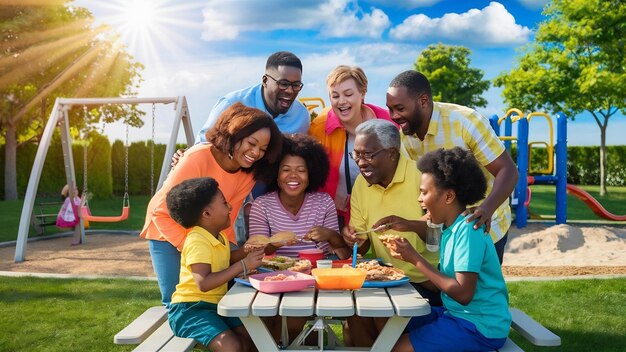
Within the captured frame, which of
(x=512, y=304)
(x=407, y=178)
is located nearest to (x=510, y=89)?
(x=512, y=304)

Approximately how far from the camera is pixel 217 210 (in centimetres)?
363

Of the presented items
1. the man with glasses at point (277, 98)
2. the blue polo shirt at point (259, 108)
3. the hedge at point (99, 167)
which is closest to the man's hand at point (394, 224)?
the man with glasses at point (277, 98)

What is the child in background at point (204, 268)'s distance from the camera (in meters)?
3.44

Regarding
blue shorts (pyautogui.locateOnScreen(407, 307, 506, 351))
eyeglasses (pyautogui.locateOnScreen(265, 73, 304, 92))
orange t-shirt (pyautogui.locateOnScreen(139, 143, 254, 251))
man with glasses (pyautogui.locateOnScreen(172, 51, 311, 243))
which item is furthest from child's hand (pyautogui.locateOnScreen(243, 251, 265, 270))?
eyeglasses (pyautogui.locateOnScreen(265, 73, 304, 92))

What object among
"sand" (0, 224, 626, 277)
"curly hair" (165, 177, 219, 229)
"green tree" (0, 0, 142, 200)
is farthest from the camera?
"green tree" (0, 0, 142, 200)

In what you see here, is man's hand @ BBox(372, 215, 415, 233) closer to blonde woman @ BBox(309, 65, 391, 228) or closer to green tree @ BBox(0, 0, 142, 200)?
blonde woman @ BBox(309, 65, 391, 228)

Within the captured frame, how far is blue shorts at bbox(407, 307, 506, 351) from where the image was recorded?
3234mm

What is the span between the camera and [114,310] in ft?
21.5

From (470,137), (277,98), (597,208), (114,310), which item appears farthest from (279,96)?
(597,208)

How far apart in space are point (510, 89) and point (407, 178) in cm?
2669

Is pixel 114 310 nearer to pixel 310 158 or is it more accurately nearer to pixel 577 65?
pixel 310 158

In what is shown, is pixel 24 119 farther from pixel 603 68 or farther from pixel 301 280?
pixel 301 280

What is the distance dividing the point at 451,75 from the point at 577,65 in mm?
19123

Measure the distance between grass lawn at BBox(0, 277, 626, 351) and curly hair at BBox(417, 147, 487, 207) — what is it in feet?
8.01
